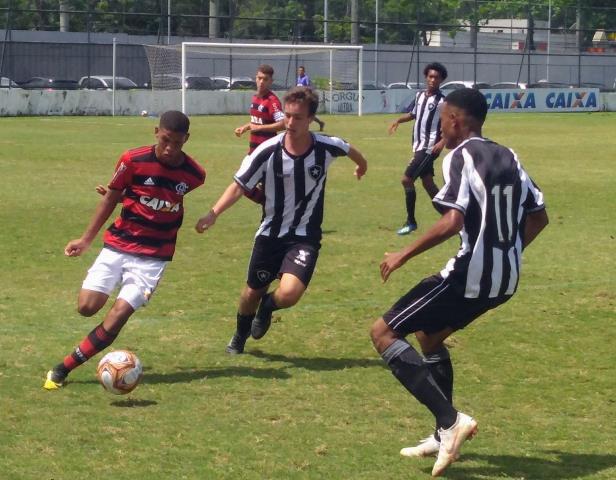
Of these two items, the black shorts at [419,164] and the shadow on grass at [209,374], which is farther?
the black shorts at [419,164]

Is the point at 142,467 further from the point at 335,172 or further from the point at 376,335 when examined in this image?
the point at 335,172

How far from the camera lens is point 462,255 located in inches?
228

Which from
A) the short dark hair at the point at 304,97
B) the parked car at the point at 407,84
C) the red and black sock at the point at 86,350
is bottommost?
the red and black sock at the point at 86,350

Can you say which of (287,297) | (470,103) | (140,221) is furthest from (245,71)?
(470,103)

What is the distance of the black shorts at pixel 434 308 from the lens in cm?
583

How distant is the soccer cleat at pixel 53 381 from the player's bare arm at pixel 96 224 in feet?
2.65

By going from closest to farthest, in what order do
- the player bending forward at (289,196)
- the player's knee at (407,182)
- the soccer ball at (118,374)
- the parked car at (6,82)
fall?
the soccer ball at (118,374) → the player bending forward at (289,196) → the player's knee at (407,182) → the parked car at (6,82)

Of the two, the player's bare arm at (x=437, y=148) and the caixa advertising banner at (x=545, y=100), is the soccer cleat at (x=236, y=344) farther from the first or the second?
the caixa advertising banner at (x=545, y=100)

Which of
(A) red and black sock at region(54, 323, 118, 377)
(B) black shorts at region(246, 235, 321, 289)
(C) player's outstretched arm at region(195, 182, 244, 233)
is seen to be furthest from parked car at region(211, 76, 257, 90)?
(A) red and black sock at region(54, 323, 118, 377)

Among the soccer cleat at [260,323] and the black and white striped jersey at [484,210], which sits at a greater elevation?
the black and white striped jersey at [484,210]

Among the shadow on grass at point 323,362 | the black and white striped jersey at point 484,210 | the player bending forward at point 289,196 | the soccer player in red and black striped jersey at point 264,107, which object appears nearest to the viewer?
the black and white striped jersey at point 484,210

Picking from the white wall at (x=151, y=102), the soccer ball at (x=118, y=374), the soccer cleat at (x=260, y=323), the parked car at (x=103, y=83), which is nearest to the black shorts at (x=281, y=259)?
the soccer cleat at (x=260, y=323)

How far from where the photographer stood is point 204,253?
12961mm

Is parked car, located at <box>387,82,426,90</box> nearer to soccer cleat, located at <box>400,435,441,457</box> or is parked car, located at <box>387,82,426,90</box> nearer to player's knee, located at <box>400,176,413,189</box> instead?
player's knee, located at <box>400,176,413,189</box>
